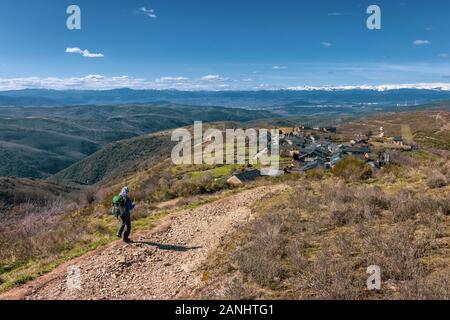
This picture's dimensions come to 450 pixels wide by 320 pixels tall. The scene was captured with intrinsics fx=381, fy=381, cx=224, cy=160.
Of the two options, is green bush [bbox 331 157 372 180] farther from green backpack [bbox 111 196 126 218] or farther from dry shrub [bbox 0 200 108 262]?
dry shrub [bbox 0 200 108 262]

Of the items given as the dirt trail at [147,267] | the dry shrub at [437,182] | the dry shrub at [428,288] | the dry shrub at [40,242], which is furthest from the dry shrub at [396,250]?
the dry shrub at [40,242]

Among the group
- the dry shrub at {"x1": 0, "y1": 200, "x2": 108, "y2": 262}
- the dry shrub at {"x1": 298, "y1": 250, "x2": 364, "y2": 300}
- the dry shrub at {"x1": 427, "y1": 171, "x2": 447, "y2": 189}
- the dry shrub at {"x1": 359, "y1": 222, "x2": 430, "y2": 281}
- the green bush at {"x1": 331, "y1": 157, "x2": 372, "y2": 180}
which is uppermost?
the dry shrub at {"x1": 427, "y1": 171, "x2": 447, "y2": 189}

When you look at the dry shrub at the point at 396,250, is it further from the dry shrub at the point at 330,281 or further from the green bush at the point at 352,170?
the green bush at the point at 352,170

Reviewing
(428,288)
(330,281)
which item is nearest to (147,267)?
(330,281)

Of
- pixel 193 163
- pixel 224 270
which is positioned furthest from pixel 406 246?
pixel 193 163

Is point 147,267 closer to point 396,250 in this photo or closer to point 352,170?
point 396,250

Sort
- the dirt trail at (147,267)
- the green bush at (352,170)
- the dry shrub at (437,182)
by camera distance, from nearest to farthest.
Answer: the dirt trail at (147,267) < the dry shrub at (437,182) < the green bush at (352,170)

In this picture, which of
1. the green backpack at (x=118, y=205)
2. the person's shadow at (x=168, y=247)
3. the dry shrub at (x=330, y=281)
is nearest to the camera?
the dry shrub at (x=330, y=281)

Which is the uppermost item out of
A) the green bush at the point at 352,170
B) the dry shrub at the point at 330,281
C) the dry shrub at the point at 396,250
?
the dry shrub at the point at 396,250

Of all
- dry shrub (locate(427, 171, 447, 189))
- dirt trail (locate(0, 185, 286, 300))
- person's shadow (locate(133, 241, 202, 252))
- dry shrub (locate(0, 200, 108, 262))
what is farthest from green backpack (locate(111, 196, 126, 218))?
dry shrub (locate(427, 171, 447, 189))
